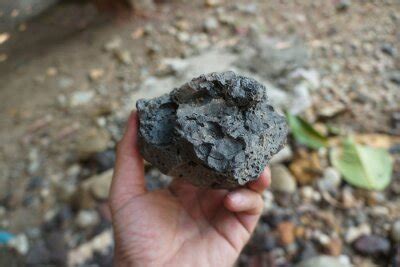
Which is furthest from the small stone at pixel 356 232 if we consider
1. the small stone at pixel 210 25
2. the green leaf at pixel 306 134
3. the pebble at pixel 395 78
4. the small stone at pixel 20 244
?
the small stone at pixel 210 25

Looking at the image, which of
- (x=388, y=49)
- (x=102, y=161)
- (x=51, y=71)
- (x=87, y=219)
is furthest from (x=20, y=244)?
(x=388, y=49)

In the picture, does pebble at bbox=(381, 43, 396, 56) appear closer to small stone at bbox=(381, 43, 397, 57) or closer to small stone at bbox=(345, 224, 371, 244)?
small stone at bbox=(381, 43, 397, 57)

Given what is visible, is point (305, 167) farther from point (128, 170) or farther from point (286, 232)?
point (128, 170)

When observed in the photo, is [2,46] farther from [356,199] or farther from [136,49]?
[356,199]

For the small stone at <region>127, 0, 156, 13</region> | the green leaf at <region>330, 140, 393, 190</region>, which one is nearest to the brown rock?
the green leaf at <region>330, 140, 393, 190</region>

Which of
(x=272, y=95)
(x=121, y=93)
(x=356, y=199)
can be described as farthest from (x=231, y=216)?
(x=121, y=93)

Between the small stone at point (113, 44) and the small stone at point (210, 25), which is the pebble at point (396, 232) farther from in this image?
the small stone at point (113, 44)
